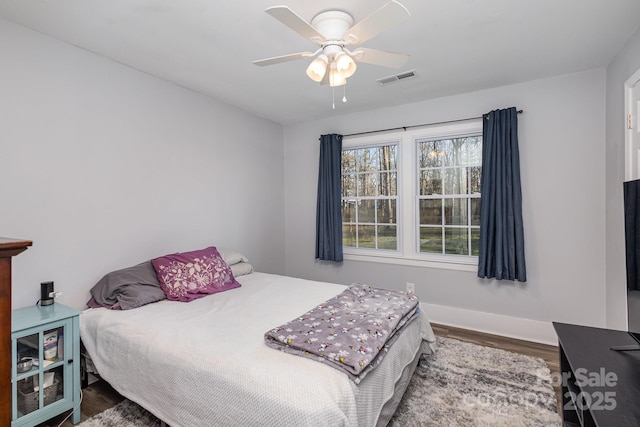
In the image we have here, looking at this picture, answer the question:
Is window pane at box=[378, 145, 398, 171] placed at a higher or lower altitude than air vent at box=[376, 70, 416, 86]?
lower

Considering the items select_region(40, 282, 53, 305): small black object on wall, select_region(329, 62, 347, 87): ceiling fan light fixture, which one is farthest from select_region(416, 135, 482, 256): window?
select_region(40, 282, 53, 305): small black object on wall

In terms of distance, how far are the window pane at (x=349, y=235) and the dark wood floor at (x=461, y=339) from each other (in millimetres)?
1409

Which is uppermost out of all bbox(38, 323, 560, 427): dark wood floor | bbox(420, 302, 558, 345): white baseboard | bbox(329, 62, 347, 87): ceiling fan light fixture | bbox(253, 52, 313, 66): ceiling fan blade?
bbox(253, 52, 313, 66): ceiling fan blade

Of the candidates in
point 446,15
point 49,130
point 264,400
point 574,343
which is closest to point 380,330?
point 264,400

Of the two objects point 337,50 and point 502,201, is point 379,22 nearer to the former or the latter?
point 337,50

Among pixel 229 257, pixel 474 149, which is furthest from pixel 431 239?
pixel 229 257

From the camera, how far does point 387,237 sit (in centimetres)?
395

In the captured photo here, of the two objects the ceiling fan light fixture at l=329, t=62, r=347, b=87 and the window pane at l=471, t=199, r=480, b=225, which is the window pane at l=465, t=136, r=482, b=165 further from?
the ceiling fan light fixture at l=329, t=62, r=347, b=87

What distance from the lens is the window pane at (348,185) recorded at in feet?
13.9

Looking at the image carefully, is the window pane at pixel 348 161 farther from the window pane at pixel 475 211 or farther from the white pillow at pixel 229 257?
the white pillow at pixel 229 257

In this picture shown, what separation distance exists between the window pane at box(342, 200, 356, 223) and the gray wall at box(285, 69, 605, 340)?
1208 millimetres

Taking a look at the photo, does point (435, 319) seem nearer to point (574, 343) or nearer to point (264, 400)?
point (574, 343)

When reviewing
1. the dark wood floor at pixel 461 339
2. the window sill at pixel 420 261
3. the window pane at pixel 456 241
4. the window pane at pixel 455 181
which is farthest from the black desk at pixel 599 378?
the window pane at pixel 455 181

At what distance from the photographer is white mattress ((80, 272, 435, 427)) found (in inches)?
53.0
